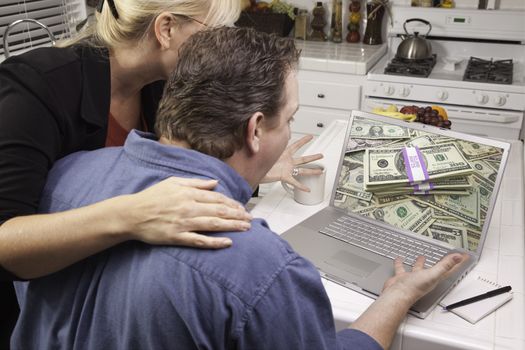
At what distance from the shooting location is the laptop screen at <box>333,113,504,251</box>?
125 cm

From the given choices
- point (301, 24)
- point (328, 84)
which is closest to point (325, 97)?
point (328, 84)

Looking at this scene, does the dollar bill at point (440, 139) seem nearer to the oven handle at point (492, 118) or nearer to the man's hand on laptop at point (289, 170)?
the man's hand on laptop at point (289, 170)

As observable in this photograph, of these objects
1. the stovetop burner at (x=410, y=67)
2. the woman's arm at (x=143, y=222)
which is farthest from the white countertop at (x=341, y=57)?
the woman's arm at (x=143, y=222)

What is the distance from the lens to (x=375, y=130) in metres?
1.39

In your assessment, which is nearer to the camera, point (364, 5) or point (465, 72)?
point (465, 72)

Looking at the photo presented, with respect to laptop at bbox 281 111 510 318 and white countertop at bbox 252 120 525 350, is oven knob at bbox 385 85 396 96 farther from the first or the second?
laptop at bbox 281 111 510 318

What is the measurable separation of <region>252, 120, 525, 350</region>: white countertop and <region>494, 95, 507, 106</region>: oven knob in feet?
4.67

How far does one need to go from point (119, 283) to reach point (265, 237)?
22 centimetres

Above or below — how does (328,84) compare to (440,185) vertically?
below

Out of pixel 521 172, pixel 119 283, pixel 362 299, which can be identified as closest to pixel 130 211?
pixel 119 283

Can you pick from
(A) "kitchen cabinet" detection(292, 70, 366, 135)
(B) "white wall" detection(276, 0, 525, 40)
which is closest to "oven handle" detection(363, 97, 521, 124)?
(A) "kitchen cabinet" detection(292, 70, 366, 135)

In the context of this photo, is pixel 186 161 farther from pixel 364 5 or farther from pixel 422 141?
pixel 364 5

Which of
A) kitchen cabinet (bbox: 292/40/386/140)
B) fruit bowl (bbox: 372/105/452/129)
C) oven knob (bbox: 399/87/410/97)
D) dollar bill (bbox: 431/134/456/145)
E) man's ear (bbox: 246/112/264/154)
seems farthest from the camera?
kitchen cabinet (bbox: 292/40/386/140)

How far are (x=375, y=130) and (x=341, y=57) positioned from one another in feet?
6.91
